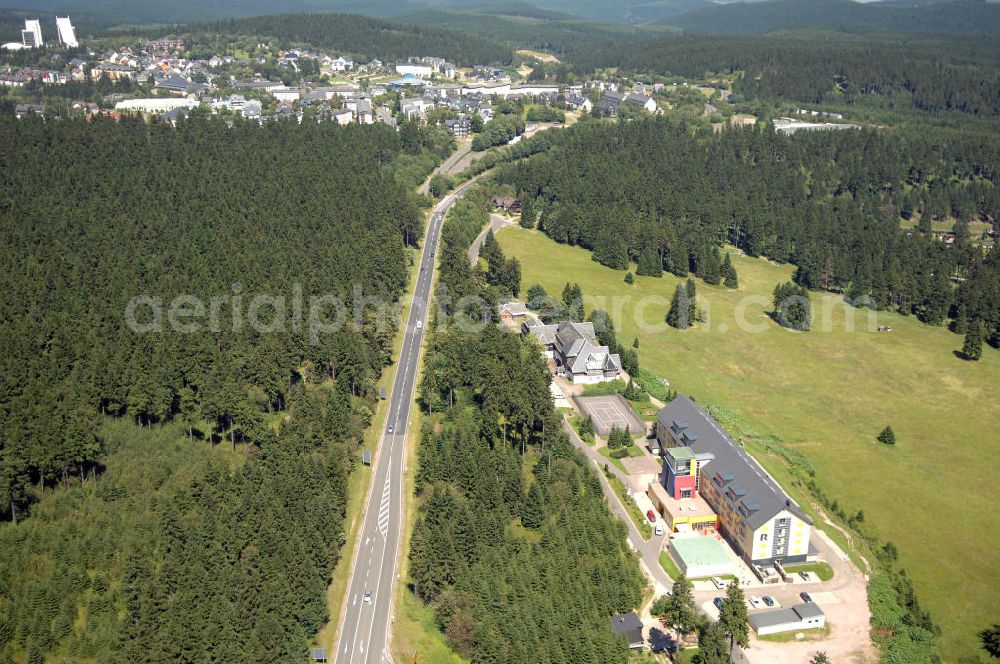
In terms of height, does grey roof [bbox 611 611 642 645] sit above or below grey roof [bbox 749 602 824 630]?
above

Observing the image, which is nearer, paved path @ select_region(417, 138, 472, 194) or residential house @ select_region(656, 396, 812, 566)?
residential house @ select_region(656, 396, 812, 566)

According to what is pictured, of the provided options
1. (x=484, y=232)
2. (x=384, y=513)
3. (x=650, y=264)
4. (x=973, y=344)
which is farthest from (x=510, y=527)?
(x=484, y=232)

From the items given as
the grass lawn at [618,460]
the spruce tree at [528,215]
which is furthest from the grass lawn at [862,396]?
the grass lawn at [618,460]

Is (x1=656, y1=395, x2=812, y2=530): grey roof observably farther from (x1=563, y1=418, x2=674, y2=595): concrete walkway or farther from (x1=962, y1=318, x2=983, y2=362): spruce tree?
(x1=962, y1=318, x2=983, y2=362): spruce tree

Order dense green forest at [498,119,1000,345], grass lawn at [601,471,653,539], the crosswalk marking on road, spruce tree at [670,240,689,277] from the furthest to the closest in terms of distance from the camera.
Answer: spruce tree at [670,240,689,277] → dense green forest at [498,119,1000,345] → grass lawn at [601,471,653,539] → the crosswalk marking on road

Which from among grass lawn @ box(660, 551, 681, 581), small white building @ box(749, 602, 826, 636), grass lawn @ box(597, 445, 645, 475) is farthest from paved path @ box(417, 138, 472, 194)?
small white building @ box(749, 602, 826, 636)

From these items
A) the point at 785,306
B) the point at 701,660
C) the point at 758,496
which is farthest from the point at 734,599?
the point at 785,306

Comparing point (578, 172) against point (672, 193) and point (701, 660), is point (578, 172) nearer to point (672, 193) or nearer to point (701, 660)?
point (672, 193)

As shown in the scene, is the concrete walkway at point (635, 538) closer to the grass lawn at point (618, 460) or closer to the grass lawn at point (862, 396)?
the grass lawn at point (618, 460)

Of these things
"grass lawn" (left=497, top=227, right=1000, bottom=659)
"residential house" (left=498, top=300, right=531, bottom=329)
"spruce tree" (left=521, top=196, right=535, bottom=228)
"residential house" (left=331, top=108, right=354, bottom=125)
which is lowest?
"grass lawn" (left=497, top=227, right=1000, bottom=659)

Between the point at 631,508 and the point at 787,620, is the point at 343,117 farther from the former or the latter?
the point at 787,620
